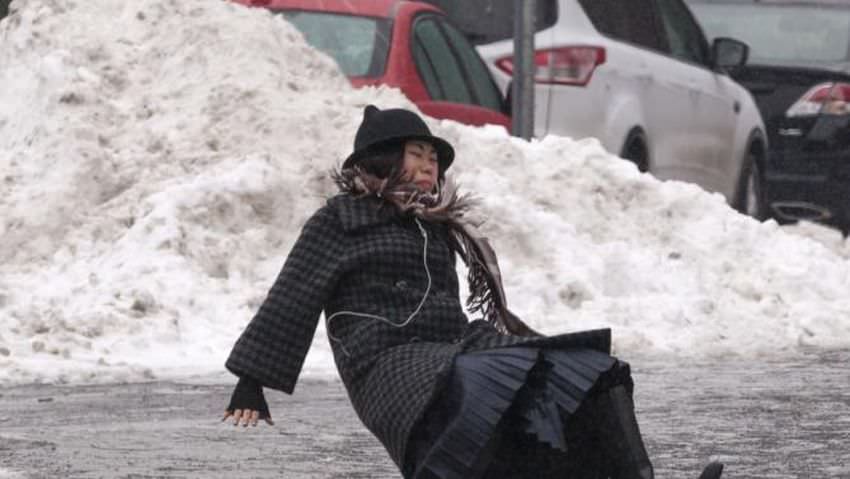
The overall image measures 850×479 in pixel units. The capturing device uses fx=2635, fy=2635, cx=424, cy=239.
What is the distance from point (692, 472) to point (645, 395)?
2.12 metres

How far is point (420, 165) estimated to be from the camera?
5.71 metres

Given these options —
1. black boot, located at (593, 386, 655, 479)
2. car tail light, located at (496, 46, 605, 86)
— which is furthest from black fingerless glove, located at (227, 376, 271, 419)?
car tail light, located at (496, 46, 605, 86)

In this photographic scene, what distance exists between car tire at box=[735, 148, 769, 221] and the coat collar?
11.5 m

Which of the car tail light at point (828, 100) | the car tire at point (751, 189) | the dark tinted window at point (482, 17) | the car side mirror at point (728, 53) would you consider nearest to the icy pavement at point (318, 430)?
the dark tinted window at point (482, 17)

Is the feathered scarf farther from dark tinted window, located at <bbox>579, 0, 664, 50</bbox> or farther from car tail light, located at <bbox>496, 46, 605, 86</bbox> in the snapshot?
dark tinted window, located at <bbox>579, 0, 664, 50</bbox>

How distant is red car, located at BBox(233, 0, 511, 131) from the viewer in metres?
13.5

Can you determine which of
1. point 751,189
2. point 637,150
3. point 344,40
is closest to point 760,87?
point 751,189

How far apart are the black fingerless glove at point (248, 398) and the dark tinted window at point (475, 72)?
8289 mm

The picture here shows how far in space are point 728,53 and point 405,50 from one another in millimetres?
2907

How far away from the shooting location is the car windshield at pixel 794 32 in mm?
18672

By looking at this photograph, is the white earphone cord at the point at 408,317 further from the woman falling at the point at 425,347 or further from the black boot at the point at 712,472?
the black boot at the point at 712,472

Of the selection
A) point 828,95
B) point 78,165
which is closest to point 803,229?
point 828,95

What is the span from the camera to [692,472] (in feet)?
24.3

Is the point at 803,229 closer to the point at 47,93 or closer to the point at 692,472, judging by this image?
the point at 47,93
